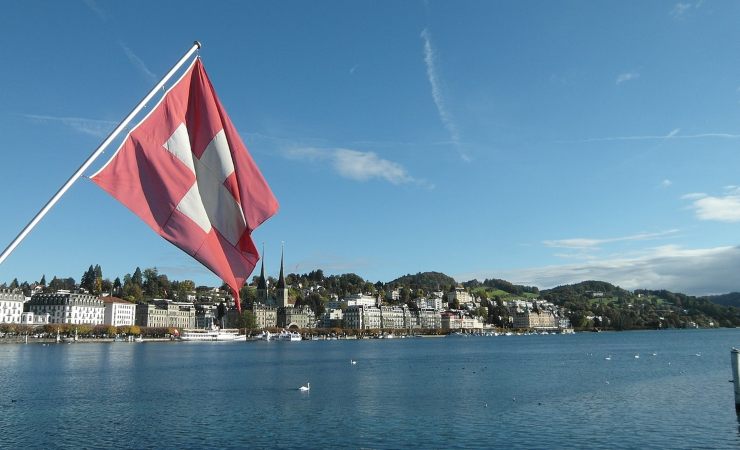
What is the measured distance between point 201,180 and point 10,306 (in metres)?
161

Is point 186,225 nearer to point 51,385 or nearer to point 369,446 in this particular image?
point 369,446

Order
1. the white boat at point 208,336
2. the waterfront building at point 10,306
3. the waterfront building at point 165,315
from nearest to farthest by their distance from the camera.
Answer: the waterfront building at point 10,306
the white boat at point 208,336
the waterfront building at point 165,315

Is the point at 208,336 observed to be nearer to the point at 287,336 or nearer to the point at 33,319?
the point at 287,336

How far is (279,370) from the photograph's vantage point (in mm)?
62500

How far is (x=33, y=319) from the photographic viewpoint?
15338 centimetres

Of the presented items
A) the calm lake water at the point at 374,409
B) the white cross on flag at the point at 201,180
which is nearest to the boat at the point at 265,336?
the calm lake water at the point at 374,409

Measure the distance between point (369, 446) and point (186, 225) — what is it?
16.7 m

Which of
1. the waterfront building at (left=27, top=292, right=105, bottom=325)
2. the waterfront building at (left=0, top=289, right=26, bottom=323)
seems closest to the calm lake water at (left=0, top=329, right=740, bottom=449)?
the waterfront building at (left=0, top=289, right=26, bottom=323)

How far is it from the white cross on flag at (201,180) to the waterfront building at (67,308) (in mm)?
160180

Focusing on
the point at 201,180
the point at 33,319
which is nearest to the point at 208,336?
the point at 33,319

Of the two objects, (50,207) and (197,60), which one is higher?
(197,60)

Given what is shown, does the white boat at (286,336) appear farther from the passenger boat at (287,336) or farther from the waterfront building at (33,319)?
the waterfront building at (33,319)

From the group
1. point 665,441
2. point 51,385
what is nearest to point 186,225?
point 665,441

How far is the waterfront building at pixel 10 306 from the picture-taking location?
477 feet
